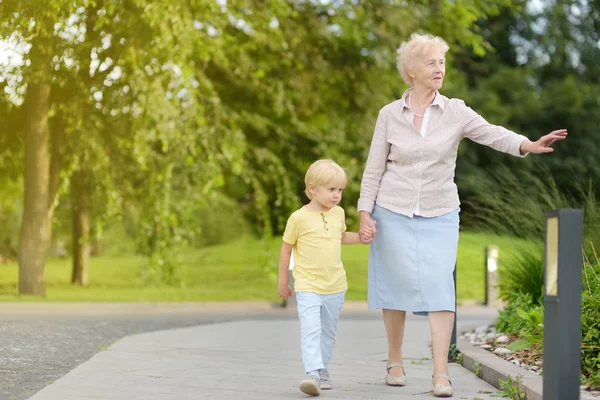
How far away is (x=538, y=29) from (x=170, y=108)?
27.1m

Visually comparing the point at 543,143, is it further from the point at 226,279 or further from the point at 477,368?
the point at 226,279

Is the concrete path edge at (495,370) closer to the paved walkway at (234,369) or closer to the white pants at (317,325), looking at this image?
the paved walkway at (234,369)

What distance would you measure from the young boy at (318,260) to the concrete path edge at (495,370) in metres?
1.10

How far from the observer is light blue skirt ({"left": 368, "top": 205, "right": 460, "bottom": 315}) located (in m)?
6.00

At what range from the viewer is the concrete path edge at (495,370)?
18.4 feet

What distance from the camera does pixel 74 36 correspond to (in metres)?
15.6

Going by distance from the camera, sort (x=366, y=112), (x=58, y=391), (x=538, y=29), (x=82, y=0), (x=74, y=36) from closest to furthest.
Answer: (x=58, y=391), (x=82, y=0), (x=74, y=36), (x=366, y=112), (x=538, y=29)

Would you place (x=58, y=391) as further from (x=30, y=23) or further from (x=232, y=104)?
(x=232, y=104)

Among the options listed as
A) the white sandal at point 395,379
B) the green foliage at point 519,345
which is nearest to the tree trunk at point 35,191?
the green foliage at point 519,345

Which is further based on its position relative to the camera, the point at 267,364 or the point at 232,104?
the point at 232,104

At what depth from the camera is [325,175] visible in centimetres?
595

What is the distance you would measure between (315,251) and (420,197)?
688mm

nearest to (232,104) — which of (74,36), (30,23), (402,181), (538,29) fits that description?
(74,36)

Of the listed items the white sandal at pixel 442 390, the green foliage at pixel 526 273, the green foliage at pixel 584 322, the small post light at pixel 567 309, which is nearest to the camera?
the small post light at pixel 567 309
